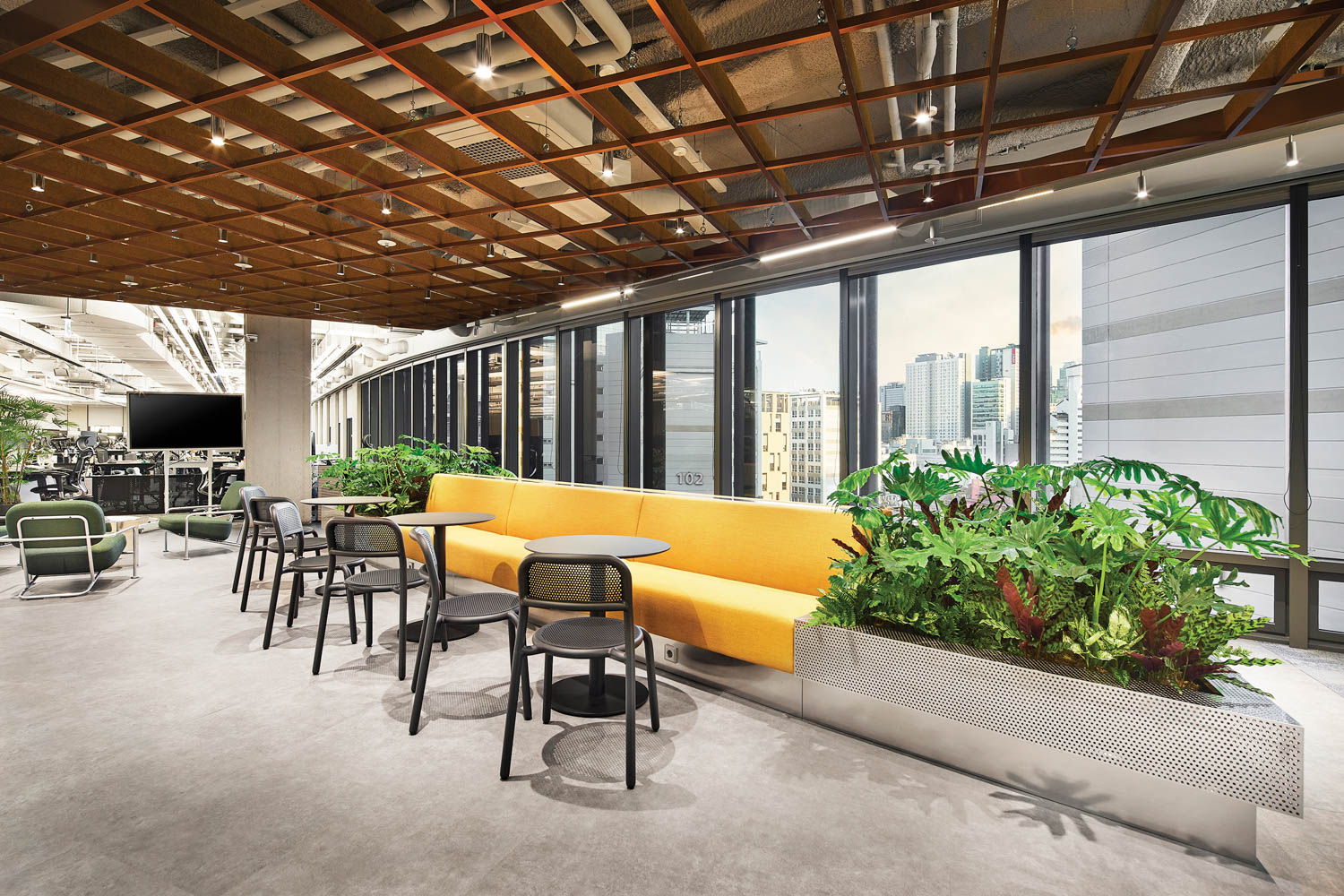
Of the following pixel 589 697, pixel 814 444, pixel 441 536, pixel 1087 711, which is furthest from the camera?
pixel 814 444

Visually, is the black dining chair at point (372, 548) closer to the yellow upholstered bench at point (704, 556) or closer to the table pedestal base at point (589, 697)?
the table pedestal base at point (589, 697)

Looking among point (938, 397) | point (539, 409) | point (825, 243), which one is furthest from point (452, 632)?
point (539, 409)

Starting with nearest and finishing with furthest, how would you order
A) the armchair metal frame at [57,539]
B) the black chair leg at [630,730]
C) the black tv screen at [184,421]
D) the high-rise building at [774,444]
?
the black chair leg at [630,730], the armchair metal frame at [57,539], the high-rise building at [774,444], the black tv screen at [184,421]

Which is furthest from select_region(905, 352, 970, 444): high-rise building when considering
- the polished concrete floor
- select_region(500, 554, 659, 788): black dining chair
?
select_region(500, 554, 659, 788): black dining chair

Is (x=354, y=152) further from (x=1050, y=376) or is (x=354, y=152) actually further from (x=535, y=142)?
(x=1050, y=376)

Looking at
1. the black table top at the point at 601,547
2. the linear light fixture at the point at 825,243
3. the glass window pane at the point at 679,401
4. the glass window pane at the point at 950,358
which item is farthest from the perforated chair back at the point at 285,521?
the glass window pane at the point at 950,358

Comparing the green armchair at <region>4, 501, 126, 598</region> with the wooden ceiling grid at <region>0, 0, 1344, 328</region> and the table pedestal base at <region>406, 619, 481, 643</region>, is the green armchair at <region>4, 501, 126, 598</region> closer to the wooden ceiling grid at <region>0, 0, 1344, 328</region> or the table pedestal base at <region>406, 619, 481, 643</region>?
the wooden ceiling grid at <region>0, 0, 1344, 328</region>

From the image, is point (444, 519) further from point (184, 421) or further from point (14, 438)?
point (184, 421)

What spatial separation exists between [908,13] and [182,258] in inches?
276

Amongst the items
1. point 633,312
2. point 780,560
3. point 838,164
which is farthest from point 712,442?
point 780,560

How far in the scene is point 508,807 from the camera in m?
2.40

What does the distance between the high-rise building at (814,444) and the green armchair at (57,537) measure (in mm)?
6456

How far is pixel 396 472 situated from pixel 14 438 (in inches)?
166

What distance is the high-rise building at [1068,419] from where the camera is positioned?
506 cm
